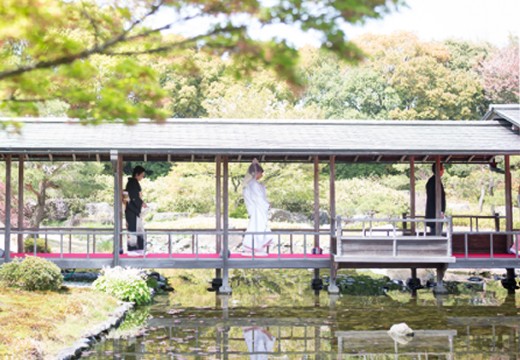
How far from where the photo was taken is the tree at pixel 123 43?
5.17m

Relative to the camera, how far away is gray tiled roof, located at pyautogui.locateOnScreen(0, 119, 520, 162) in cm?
1661

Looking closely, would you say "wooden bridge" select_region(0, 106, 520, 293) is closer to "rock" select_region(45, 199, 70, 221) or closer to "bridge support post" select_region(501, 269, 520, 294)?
"bridge support post" select_region(501, 269, 520, 294)

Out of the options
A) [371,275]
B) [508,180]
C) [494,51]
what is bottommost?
[371,275]

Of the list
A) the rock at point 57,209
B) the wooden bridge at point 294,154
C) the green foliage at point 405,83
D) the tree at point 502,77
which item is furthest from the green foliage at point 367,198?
the rock at point 57,209

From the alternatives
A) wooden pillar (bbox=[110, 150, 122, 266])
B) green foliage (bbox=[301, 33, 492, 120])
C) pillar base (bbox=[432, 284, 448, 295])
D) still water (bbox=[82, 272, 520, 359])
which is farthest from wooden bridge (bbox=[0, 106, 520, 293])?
green foliage (bbox=[301, 33, 492, 120])

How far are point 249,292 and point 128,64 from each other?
520 inches

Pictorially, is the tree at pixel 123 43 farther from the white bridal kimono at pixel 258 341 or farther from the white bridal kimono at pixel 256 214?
the white bridal kimono at pixel 256 214

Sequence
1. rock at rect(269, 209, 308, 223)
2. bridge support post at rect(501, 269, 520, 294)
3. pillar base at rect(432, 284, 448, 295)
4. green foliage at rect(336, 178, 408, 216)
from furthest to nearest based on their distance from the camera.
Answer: rock at rect(269, 209, 308, 223) < green foliage at rect(336, 178, 408, 216) < bridge support post at rect(501, 269, 520, 294) < pillar base at rect(432, 284, 448, 295)

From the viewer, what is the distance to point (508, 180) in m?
18.1

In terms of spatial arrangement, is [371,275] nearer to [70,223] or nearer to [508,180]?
[508,180]

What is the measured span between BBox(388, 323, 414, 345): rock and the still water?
9cm

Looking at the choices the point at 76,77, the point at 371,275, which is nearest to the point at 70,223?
the point at 371,275

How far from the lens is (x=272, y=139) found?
17.6 metres

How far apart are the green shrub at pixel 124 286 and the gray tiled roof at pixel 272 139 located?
2563 mm
